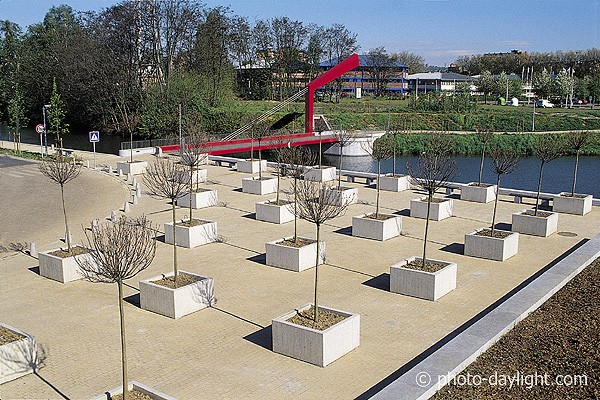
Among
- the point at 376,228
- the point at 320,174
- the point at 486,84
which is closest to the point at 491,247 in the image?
the point at 376,228

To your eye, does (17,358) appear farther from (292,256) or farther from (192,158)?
(192,158)

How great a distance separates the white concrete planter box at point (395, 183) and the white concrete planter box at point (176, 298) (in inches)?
541

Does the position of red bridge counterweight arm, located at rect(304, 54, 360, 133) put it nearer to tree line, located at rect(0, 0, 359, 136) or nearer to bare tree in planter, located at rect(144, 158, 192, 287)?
tree line, located at rect(0, 0, 359, 136)

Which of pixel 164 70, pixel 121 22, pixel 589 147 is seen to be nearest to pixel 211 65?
pixel 164 70

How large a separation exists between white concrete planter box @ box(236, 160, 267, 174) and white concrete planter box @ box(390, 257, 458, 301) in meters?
17.1

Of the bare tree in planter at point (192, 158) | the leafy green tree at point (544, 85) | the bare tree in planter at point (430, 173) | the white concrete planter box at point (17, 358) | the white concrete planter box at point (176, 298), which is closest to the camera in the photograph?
the white concrete planter box at point (17, 358)

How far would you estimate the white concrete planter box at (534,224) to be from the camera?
17.4 meters

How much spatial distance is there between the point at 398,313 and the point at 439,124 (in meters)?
48.4

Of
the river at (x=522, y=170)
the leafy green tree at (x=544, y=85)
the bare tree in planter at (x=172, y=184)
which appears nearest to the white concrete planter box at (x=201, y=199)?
the bare tree in planter at (x=172, y=184)

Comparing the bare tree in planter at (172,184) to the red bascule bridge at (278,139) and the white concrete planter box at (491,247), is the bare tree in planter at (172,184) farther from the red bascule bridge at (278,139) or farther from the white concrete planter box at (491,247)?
the red bascule bridge at (278,139)

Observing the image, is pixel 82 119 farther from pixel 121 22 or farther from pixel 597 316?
pixel 597 316

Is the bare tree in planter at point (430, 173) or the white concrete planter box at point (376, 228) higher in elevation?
the bare tree in planter at point (430, 173)

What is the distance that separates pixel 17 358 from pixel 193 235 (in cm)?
738

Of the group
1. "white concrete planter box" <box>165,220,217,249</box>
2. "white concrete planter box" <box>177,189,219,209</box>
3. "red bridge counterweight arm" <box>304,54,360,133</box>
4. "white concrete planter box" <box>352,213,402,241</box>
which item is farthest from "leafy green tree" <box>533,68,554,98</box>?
"white concrete planter box" <box>165,220,217,249</box>
